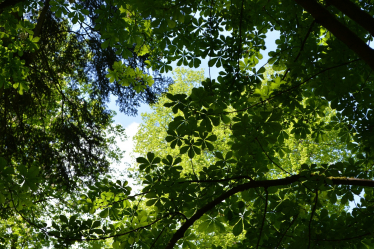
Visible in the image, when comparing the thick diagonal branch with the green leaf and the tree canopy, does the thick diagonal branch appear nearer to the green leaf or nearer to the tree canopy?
the tree canopy

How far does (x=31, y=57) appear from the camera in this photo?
6137 mm

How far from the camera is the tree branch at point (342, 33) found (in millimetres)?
1622

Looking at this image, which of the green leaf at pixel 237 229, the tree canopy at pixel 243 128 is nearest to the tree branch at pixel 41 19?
the tree canopy at pixel 243 128

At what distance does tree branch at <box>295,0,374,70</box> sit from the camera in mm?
1622

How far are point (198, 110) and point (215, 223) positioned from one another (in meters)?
1.05

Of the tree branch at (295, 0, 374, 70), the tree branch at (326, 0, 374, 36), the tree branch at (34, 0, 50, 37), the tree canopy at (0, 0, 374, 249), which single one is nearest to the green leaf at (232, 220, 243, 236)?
the tree canopy at (0, 0, 374, 249)

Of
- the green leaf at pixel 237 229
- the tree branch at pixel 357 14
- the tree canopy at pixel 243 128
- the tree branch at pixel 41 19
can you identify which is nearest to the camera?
the tree branch at pixel 357 14

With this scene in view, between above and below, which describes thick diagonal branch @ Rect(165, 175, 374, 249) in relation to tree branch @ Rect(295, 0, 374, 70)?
below

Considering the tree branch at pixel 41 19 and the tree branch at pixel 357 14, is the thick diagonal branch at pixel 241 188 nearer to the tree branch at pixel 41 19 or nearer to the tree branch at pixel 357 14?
the tree branch at pixel 357 14

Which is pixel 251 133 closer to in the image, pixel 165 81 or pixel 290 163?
pixel 165 81

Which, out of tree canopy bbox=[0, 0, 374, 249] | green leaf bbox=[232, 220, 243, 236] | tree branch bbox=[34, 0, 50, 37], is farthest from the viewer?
tree branch bbox=[34, 0, 50, 37]

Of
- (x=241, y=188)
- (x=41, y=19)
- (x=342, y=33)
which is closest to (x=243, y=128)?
(x=241, y=188)

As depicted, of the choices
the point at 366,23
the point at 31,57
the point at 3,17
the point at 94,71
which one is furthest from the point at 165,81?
the point at 366,23

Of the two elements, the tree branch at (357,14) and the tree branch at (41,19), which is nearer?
the tree branch at (357,14)
